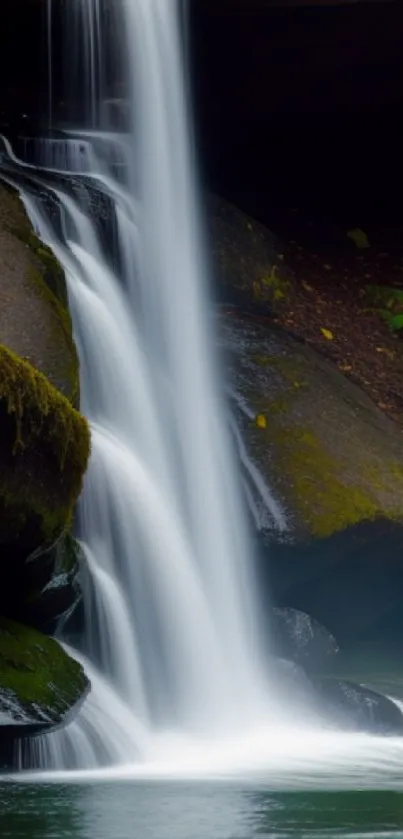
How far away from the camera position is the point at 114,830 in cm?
543

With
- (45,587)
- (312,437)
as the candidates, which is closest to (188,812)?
(45,587)

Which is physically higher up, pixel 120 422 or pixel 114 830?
pixel 120 422

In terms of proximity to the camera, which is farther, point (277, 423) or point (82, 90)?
point (82, 90)

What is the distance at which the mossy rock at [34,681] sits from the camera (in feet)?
20.8

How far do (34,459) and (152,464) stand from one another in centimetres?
269

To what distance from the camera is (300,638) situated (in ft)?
31.8

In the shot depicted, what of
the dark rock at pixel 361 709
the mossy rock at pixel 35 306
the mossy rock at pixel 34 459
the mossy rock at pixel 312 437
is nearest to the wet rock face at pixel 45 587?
the mossy rock at pixel 34 459

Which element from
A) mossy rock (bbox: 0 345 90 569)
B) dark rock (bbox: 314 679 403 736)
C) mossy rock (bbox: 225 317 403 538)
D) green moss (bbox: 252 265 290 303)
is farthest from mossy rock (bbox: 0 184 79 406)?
green moss (bbox: 252 265 290 303)

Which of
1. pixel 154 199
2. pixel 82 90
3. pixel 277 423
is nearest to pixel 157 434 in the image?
pixel 277 423

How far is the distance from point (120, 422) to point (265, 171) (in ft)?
20.2

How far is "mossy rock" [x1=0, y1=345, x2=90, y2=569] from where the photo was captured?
6316 mm

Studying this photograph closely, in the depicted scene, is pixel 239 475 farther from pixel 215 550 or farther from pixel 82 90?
pixel 82 90

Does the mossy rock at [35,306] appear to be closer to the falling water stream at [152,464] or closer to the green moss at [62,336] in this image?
the green moss at [62,336]

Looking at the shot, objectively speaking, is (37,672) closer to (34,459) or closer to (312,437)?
(34,459)
